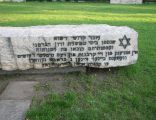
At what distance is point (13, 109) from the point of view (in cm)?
475

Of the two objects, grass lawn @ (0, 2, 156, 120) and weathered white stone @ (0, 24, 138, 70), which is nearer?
grass lawn @ (0, 2, 156, 120)

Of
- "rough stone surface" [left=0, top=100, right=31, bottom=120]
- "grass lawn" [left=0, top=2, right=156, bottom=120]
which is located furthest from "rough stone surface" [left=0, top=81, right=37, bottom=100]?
"grass lawn" [left=0, top=2, right=156, bottom=120]

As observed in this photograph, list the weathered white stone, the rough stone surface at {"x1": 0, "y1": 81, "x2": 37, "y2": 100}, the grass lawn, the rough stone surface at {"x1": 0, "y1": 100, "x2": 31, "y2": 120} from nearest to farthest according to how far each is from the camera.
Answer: the rough stone surface at {"x1": 0, "y1": 100, "x2": 31, "y2": 120} → the grass lawn → the rough stone surface at {"x1": 0, "y1": 81, "x2": 37, "y2": 100} → the weathered white stone

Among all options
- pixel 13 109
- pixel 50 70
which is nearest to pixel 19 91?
pixel 13 109

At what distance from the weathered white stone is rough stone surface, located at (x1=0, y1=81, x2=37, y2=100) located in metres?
0.34

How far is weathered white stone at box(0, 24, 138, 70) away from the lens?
5906 mm

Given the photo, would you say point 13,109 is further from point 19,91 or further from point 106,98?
point 106,98

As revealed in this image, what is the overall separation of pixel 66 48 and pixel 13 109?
5.39 feet

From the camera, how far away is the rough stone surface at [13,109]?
454 cm

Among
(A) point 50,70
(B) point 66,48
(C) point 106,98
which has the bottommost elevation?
(C) point 106,98

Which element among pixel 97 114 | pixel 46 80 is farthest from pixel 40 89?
pixel 97 114

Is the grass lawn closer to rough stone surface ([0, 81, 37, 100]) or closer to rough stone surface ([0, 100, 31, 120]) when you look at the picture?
rough stone surface ([0, 100, 31, 120])

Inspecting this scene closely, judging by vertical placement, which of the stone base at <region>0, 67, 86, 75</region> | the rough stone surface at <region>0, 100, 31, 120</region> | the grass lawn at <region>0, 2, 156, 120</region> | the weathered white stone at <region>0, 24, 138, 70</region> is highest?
the weathered white stone at <region>0, 24, 138, 70</region>

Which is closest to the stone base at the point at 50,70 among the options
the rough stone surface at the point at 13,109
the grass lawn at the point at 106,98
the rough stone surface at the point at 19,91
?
the grass lawn at the point at 106,98
